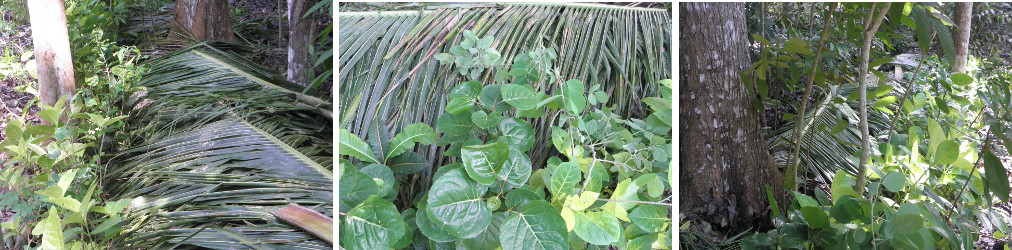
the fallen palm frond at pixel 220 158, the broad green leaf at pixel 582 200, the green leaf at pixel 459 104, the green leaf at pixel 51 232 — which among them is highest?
the green leaf at pixel 459 104

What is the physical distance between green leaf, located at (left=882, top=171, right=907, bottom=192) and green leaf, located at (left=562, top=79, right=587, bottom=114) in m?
0.40

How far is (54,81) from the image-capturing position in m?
1.33

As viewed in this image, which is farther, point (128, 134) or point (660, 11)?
point (128, 134)

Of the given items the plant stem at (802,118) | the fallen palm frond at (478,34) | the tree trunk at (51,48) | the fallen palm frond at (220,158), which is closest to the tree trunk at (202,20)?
the fallen palm frond at (220,158)

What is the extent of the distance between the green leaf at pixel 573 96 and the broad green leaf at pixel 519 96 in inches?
1.6

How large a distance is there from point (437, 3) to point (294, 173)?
603 millimetres

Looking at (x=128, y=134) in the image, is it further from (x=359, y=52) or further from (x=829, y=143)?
(x=829, y=143)

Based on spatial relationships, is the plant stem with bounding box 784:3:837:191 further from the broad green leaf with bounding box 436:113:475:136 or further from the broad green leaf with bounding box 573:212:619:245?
the broad green leaf with bounding box 436:113:475:136

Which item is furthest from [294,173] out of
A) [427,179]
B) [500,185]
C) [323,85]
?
[500,185]

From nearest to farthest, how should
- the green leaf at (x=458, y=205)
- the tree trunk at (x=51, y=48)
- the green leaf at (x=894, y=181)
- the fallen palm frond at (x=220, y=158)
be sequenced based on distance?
the green leaf at (x=458, y=205) < the green leaf at (x=894, y=181) < the fallen palm frond at (x=220, y=158) < the tree trunk at (x=51, y=48)

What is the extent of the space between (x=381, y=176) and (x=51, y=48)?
1.18 m

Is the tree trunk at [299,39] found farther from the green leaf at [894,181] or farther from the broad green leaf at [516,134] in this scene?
the green leaf at [894,181]

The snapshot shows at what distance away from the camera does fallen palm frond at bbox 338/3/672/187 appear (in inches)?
25.5

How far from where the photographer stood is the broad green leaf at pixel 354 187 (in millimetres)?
609
